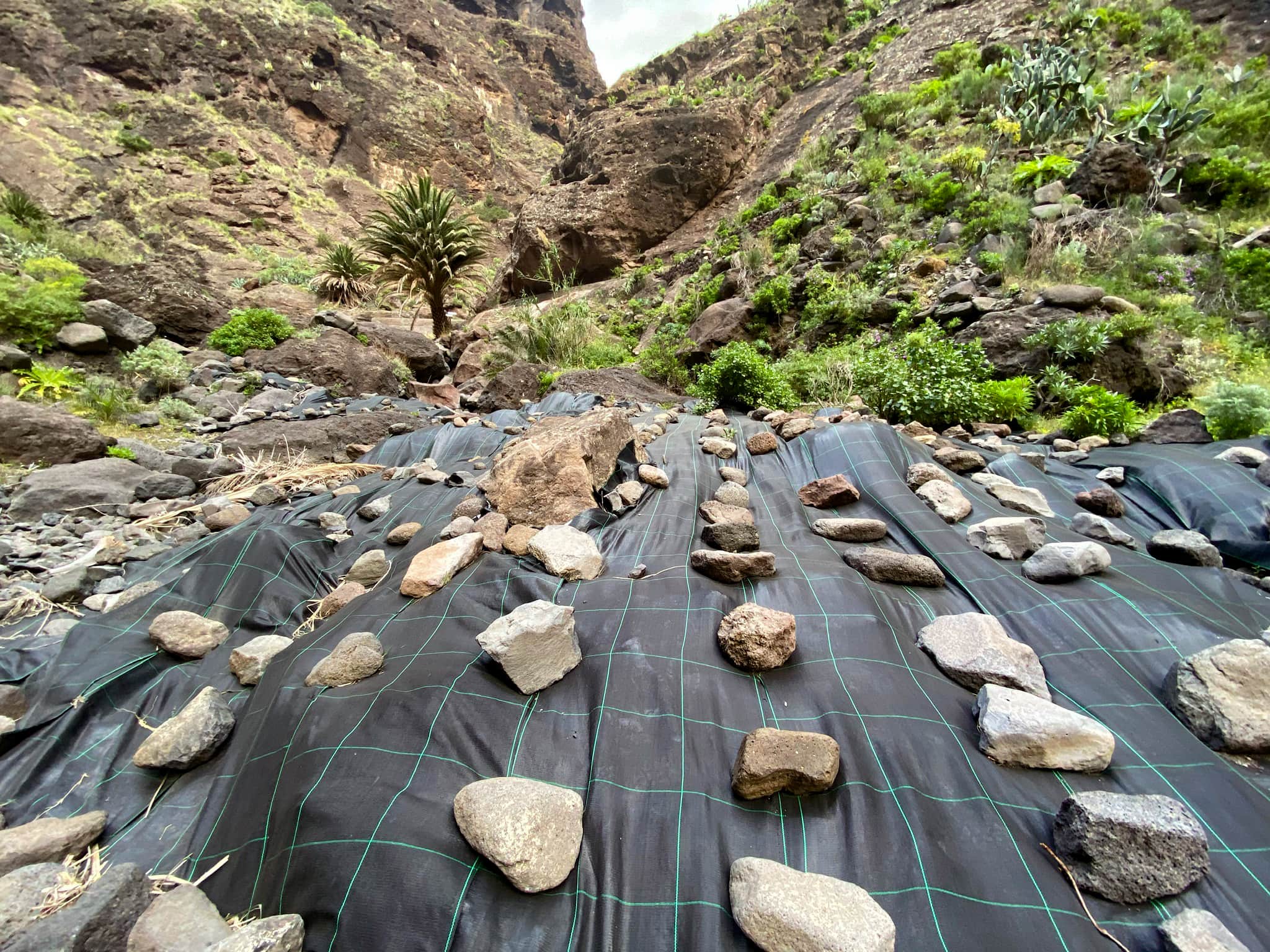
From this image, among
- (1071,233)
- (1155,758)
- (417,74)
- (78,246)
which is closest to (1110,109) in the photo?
(1071,233)

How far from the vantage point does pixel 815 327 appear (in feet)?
21.7

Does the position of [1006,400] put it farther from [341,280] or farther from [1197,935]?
[341,280]

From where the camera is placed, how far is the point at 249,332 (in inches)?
258

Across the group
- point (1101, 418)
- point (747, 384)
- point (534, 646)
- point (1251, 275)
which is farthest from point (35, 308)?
point (1251, 275)

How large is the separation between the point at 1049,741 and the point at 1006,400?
3858 mm

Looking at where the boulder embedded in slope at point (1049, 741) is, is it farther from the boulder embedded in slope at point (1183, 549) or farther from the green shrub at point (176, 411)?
the green shrub at point (176, 411)

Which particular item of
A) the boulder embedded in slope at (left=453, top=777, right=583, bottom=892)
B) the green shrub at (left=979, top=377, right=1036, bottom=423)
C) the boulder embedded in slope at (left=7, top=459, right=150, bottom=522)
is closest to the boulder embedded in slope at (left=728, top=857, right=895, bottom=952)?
the boulder embedded in slope at (left=453, top=777, right=583, bottom=892)

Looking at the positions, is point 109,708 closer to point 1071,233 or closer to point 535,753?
point 535,753

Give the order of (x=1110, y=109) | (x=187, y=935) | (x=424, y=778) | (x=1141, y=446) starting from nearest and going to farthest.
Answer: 1. (x=187, y=935)
2. (x=424, y=778)
3. (x=1141, y=446)
4. (x=1110, y=109)

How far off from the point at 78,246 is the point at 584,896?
1261 centimetres

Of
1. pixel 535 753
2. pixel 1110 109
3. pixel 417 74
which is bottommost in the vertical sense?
pixel 535 753

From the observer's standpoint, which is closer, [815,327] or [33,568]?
[33,568]

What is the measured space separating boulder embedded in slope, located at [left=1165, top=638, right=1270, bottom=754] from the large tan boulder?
2261mm

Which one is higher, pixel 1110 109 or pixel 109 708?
pixel 1110 109
